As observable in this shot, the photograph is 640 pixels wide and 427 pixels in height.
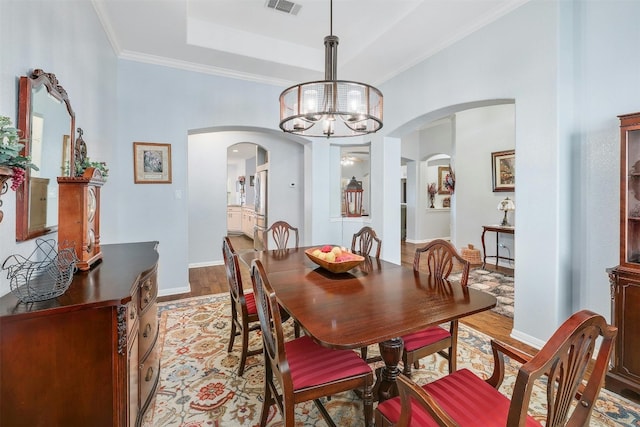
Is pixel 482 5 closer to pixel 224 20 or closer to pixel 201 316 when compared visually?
pixel 224 20

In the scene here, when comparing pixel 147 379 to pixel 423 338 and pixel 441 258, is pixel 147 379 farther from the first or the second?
pixel 441 258

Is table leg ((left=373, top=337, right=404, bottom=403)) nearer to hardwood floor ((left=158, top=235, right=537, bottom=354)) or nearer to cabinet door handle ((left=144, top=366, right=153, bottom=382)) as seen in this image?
cabinet door handle ((left=144, top=366, right=153, bottom=382))

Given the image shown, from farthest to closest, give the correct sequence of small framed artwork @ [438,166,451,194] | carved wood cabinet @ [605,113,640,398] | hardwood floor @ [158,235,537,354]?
1. small framed artwork @ [438,166,451,194]
2. hardwood floor @ [158,235,537,354]
3. carved wood cabinet @ [605,113,640,398]

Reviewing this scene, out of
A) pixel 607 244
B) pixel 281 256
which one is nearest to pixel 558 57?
pixel 607 244

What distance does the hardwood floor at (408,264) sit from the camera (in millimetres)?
2844

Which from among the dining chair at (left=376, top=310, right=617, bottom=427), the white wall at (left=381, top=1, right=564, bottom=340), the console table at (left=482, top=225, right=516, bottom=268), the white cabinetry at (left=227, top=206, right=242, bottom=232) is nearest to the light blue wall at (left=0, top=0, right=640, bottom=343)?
the white wall at (left=381, top=1, right=564, bottom=340)

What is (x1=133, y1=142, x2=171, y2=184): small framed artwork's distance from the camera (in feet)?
12.5

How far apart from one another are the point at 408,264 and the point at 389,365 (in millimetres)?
4526

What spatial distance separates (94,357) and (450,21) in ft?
12.6

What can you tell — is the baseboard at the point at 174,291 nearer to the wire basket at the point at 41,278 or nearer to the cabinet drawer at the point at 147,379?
the cabinet drawer at the point at 147,379

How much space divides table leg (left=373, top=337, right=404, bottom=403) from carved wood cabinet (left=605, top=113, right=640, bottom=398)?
5.30 feet

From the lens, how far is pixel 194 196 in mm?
5746

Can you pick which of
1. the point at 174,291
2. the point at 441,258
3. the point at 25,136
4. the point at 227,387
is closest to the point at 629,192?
the point at 441,258

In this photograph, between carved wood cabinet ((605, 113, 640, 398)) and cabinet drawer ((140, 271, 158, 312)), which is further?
carved wood cabinet ((605, 113, 640, 398))
